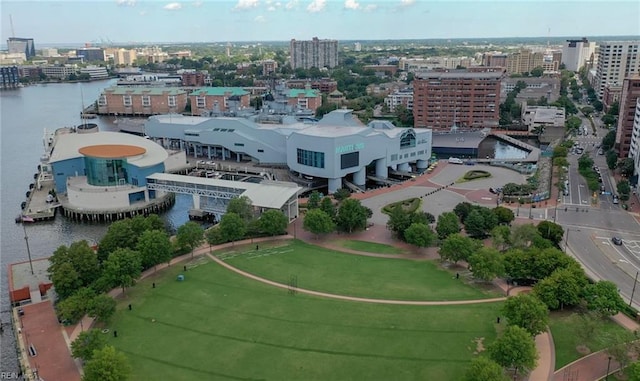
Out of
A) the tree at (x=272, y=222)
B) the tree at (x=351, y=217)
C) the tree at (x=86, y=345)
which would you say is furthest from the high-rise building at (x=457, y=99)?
the tree at (x=86, y=345)

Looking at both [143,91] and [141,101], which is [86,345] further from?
[143,91]

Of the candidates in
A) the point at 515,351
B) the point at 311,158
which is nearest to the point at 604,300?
the point at 515,351

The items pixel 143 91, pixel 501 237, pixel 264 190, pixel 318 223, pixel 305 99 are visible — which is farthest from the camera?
pixel 143 91

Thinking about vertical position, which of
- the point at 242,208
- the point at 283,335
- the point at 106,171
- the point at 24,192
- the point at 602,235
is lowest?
the point at 24,192

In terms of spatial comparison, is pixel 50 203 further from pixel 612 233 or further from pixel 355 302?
pixel 612 233

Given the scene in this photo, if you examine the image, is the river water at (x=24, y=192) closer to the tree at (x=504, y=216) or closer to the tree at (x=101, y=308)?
the tree at (x=101, y=308)

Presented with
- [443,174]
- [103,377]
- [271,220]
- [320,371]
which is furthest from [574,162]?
[103,377]
